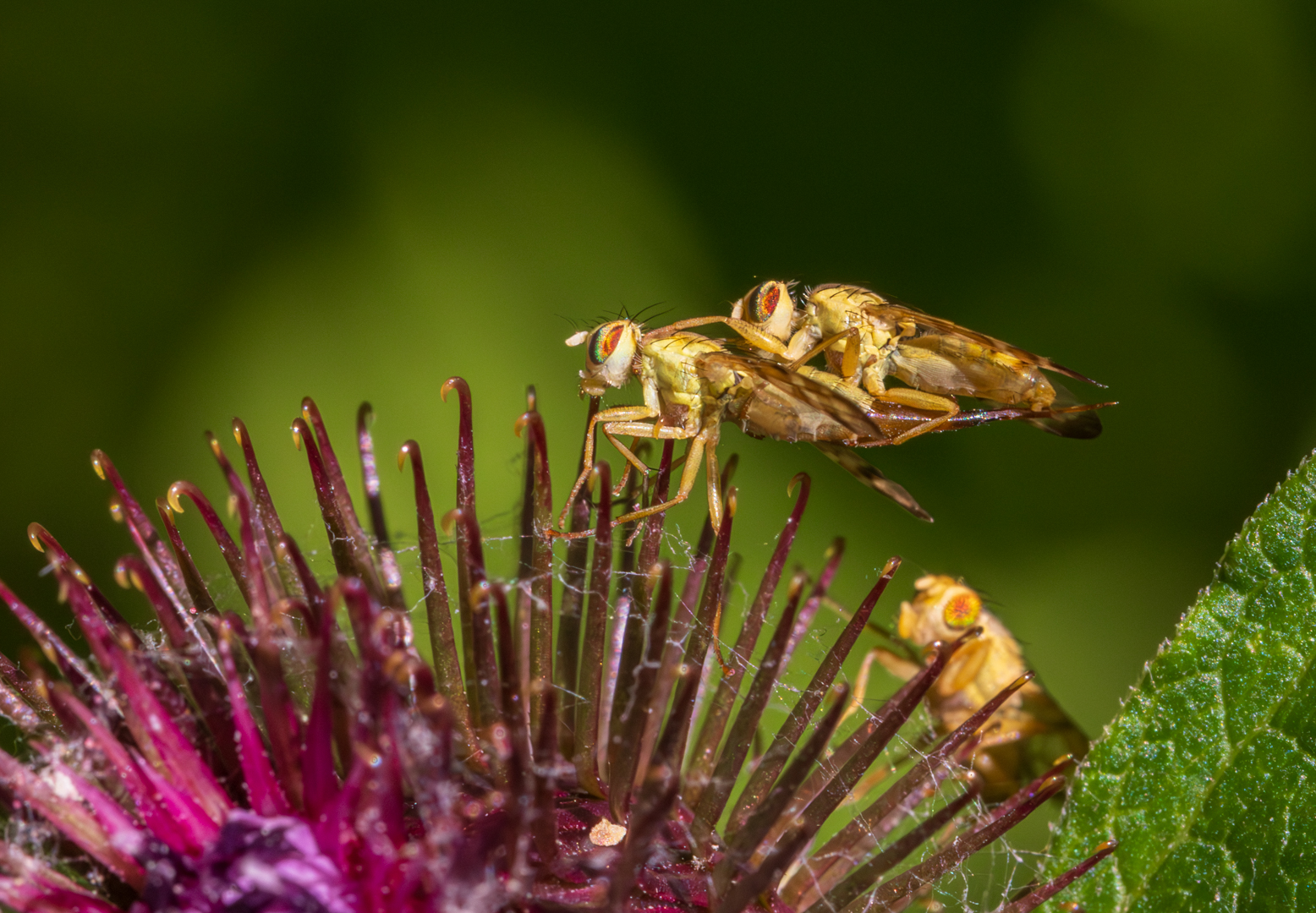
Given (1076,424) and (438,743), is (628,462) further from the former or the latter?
(438,743)

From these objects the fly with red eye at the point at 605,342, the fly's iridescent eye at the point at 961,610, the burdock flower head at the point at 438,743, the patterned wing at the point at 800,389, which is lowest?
the fly's iridescent eye at the point at 961,610

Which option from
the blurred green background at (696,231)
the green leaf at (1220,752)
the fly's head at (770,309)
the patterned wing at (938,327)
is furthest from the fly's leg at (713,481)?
the blurred green background at (696,231)

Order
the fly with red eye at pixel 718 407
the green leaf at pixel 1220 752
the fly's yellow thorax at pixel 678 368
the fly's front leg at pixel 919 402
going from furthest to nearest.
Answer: the fly's yellow thorax at pixel 678 368
the fly's front leg at pixel 919 402
the fly with red eye at pixel 718 407
the green leaf at pixel 1220 752

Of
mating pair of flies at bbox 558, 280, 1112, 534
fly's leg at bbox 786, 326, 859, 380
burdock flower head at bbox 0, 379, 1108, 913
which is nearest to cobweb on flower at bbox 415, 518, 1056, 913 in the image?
burdock flower head at bbox 0, 379, 1108, 913

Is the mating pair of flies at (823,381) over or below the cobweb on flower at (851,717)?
over

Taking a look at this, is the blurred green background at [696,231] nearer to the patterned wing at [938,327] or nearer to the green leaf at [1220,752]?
the patterned wing at [938,327]

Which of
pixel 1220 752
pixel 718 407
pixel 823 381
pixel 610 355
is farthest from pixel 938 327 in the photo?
pixel 1220 752
